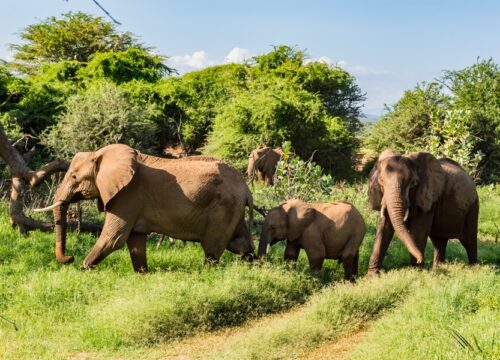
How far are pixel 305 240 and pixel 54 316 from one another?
3.60m

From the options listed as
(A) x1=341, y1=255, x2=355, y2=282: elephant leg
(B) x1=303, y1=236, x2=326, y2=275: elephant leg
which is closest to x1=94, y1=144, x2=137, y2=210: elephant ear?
(B) x1=303, y1=236, x2=326, y2=275: elephant leg

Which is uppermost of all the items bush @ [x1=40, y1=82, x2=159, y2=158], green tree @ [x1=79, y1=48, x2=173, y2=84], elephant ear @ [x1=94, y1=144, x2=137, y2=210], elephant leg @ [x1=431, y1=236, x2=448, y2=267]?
green tree @ [x1=79, y1=48, x2=173, y2=84]

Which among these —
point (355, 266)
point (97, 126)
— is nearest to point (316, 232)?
point (355, 266)

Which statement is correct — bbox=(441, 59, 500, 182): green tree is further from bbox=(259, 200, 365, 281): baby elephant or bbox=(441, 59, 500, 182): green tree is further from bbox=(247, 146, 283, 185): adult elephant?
bbox=(259, 200, 365, 281): baby elephant

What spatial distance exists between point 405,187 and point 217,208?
268 centimetres

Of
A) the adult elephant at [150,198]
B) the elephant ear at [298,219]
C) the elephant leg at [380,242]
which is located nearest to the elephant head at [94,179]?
the adult elephant at [150,198]

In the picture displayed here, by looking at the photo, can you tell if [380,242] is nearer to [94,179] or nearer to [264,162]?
[94,179]

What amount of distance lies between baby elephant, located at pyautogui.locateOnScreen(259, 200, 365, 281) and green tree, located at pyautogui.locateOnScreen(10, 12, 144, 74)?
3586 centimetres

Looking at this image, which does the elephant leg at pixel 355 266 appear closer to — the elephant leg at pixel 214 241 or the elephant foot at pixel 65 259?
the elephant leg at pixel 214 241

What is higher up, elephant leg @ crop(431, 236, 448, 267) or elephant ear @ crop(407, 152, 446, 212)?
elephant ear @ crop(407, 152, 446, 212)

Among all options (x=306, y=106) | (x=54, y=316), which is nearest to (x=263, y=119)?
(x=306, y=106)

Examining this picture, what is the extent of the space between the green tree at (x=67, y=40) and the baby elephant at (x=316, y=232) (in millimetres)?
35860

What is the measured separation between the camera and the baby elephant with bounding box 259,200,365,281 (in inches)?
349

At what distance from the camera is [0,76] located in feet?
62.0
